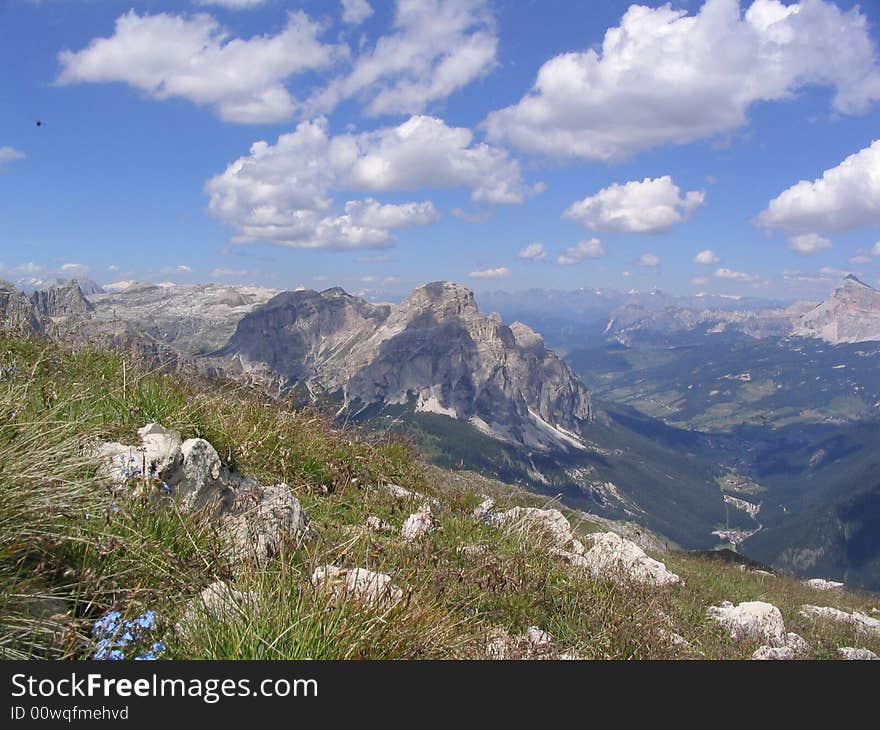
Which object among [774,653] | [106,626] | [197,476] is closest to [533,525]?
[774,653]

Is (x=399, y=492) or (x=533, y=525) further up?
(x=399, y=492)

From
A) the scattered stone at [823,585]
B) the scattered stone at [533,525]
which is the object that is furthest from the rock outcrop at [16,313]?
the scattered stone at [823,585]

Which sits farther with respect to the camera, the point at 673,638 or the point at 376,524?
the point at 376,524

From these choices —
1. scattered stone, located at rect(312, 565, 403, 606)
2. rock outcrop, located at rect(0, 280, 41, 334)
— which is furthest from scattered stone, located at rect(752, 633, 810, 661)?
rock outcrop, located at rect(0, 280, 41, 334)

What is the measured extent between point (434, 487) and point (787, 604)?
9.39 m

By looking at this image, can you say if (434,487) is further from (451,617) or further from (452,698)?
(452,698)

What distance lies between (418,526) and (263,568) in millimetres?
3289

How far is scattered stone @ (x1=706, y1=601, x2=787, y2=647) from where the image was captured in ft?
27.8

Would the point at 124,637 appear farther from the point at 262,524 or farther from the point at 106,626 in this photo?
the point at 262,524

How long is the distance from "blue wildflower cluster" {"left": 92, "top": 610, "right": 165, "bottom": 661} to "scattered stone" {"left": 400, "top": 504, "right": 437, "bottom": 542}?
337 cm

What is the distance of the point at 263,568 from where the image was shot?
4125 mm

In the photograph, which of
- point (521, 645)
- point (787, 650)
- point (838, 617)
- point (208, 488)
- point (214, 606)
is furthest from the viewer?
point (838, 617)

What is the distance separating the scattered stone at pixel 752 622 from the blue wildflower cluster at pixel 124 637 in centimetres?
796

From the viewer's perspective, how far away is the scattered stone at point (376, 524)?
7215 mm
